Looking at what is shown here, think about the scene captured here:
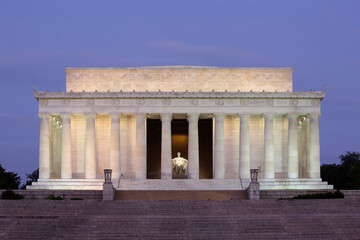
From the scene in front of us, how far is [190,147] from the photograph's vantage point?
76.1 metres

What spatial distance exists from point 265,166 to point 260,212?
2283 cm

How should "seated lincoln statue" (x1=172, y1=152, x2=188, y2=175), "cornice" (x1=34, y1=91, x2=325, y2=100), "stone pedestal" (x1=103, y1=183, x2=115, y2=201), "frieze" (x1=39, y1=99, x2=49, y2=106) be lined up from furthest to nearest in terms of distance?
"seated lincoln statue" (x1=172, y1=152, x2=188, y2=175)
"frieze" (x1=39, y1=99, x2=49, y2=106)
"cornice" (x1=34, y1=91, x2=325, y2=100)
"stone pedestal" (x1=103, y1=183, x2=115, y2=201)

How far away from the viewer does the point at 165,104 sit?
75500 millimetres

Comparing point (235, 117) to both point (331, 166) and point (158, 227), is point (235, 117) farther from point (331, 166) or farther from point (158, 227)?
point (331, 166)

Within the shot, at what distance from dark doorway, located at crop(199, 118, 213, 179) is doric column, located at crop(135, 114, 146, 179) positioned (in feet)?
35.8

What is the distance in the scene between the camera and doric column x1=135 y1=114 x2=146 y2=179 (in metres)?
75.6

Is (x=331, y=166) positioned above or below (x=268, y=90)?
below

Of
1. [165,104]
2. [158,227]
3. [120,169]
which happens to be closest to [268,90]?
[165,104]

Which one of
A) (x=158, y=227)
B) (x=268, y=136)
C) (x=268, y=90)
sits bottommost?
(x=158, y=227)

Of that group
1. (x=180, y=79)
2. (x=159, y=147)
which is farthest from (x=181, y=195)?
(x=159, y=147)

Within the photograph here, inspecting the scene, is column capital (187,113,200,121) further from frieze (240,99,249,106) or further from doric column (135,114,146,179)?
doric column (135,114,146,179)

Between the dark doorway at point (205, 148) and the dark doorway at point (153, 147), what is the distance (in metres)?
5.51

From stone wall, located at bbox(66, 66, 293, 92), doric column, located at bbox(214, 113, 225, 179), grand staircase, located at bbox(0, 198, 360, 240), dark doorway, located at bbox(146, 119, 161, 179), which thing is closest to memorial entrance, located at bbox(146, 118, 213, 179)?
dark doorway, located at bbox(146, 119, 161, 179)

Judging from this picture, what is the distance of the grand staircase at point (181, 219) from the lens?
4881cm
